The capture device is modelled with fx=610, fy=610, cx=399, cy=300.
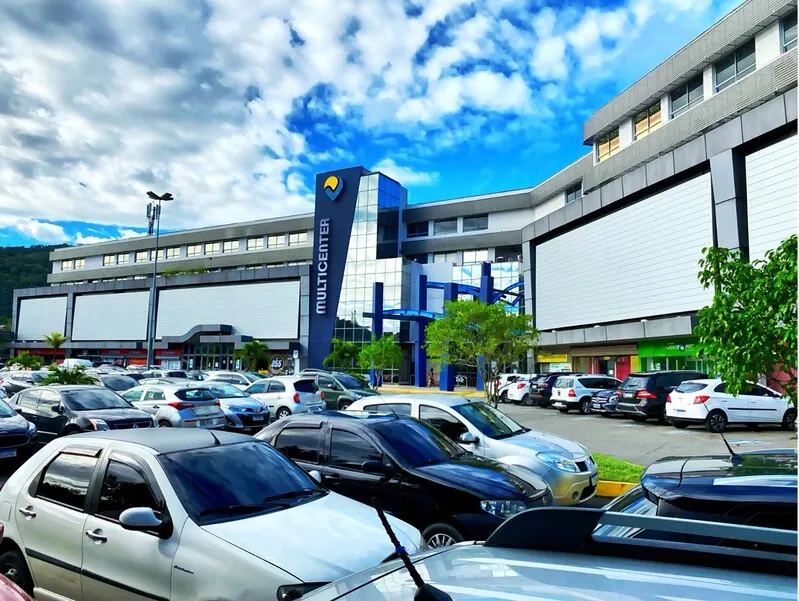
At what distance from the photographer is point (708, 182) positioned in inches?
1206

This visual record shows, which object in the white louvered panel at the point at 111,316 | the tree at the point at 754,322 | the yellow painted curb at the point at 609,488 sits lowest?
the yellow painted curb at the point at 609,488

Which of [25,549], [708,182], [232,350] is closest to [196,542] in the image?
[25,549]

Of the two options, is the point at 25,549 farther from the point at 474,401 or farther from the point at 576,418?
the point at 576,418

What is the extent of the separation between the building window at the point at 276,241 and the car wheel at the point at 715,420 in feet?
185

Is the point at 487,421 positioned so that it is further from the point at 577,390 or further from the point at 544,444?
the point at 577,390

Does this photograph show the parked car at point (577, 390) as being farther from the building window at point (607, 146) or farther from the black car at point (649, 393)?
the building window at point (607, 146)

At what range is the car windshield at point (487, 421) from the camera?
9.21m

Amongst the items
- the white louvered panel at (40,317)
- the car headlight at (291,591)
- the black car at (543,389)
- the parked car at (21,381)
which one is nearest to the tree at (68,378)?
the parked car at (21,381)

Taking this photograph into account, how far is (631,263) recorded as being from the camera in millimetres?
36062

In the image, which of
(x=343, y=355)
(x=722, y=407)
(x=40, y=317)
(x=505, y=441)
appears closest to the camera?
(x=505, y=441)

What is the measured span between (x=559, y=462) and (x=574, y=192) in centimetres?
4385

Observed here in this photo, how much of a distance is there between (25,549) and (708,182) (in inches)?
1290

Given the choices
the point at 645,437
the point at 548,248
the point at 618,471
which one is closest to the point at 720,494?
the point at 618,471

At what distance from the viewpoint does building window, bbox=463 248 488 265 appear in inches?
2277
